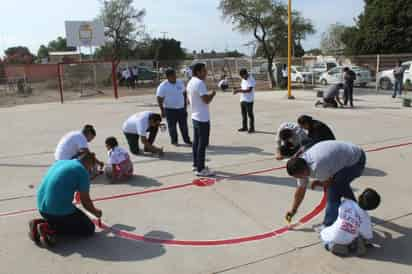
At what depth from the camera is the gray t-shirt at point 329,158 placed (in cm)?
356

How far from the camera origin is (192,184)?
18.2ft

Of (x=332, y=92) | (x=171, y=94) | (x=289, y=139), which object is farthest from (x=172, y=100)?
(x=332, y=92)

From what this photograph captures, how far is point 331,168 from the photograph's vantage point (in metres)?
3.59

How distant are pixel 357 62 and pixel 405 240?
20878mm

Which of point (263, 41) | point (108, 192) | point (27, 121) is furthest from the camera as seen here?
point (263, 41)

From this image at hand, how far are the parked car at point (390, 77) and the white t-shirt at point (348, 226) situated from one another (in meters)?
17.3

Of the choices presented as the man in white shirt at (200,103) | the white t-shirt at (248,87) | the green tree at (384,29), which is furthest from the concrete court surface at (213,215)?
the green tree at (384,29)

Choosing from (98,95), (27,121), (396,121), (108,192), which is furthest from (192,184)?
(98,95)

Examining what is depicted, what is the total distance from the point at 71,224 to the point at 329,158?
107 inches

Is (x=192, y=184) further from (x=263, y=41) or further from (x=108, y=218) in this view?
(x=263, y=41)

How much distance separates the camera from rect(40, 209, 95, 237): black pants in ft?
12.4

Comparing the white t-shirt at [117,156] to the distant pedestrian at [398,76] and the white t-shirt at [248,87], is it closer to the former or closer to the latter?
the white t-shirt at [248,87]

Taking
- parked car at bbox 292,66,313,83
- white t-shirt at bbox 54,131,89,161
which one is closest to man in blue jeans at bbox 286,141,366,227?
white t-shirt at bbox 54,131,89,161

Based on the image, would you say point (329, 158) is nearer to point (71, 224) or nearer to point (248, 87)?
point (71, 224)
